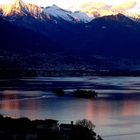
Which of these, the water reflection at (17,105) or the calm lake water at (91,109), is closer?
the calm lake water at (91,109)

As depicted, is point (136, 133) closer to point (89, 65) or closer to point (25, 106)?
point (25, 106)

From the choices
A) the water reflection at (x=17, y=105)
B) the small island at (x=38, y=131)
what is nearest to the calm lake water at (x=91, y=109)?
the water reflection at (x=17, y=105)

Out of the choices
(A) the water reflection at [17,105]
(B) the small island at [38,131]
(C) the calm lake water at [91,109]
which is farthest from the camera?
(A) the water reflection at [17,105]

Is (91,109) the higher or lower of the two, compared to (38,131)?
lower

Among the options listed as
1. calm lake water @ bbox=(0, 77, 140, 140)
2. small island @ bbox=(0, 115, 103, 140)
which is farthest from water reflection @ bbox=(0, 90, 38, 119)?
small island @ bbox=(0, 115, 103, 140)

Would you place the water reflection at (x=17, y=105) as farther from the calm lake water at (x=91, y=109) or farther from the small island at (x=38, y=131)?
the small island at (x=38, y=131)

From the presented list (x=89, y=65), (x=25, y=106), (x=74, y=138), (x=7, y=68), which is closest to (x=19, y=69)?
(x=7, y=68)

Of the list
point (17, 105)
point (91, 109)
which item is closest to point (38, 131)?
point (91, 109)

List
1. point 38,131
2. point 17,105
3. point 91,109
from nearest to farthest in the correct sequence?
point 38,131, point 91,109, point 17,105

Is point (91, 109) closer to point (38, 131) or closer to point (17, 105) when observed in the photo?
point (17, 105)

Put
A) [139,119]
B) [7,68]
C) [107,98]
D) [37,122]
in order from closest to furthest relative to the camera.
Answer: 1. [37,122]
2. [139,119]
3. [107,98]
4. [7,68]

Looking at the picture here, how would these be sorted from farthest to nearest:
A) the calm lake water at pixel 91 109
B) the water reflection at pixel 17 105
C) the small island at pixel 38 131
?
the water reflection at pixel 17 105
the calm lake water at pixel 91 109
the small island at pixel 38 131
